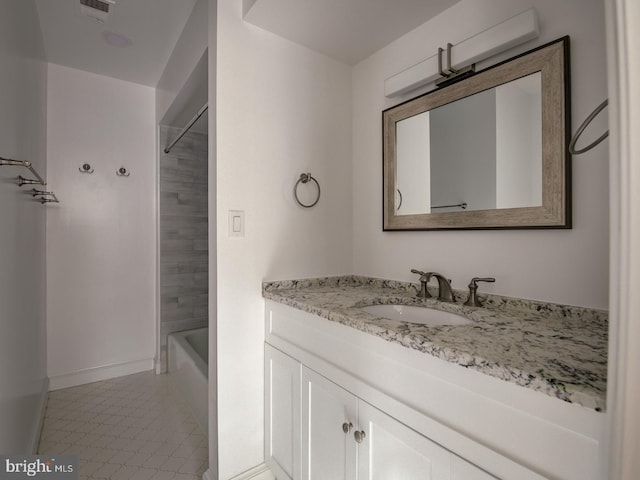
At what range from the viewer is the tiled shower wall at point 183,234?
2.82 meters

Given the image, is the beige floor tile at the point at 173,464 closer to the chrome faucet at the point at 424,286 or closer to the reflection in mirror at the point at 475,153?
the chrome faucet at the point at 424,286

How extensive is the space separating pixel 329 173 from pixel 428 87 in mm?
663

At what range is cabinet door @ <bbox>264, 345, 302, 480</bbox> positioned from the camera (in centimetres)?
132

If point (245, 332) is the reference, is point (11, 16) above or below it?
above

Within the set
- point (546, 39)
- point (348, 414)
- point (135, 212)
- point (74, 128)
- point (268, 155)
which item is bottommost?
point (348, 414)

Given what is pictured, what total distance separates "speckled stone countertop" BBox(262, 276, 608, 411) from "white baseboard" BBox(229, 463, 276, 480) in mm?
819

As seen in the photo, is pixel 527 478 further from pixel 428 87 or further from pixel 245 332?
pixel 428 87

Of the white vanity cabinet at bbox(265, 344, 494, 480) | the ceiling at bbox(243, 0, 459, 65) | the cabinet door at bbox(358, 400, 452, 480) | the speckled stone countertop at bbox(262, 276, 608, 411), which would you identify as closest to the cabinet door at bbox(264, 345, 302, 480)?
the white vanity cabinet at bbox(265, 344, 494, 480)

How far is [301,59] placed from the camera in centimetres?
171

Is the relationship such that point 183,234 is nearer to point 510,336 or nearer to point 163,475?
point 163,475

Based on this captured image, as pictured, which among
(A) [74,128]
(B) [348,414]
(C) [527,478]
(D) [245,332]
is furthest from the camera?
(A) [74,128]

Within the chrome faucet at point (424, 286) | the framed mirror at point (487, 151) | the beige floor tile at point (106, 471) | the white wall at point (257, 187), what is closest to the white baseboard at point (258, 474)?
→ the white wall at point (257, 187)

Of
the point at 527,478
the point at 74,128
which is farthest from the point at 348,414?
the point at 74,128

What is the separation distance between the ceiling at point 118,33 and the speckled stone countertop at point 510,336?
176 cm
